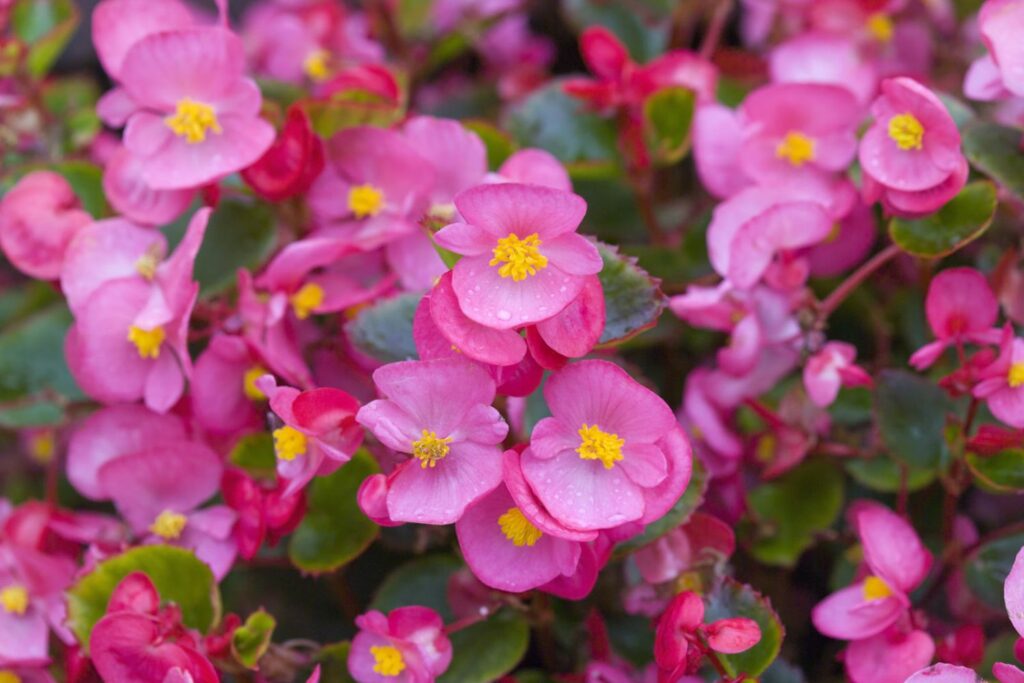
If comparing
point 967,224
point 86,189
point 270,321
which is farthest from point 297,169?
point 967,224

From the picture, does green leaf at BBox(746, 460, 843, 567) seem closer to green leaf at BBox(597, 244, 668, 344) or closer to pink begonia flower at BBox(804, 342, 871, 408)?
pink begonia flower at BBox(804, 342, 871, 408)

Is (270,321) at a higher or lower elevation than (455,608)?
higher

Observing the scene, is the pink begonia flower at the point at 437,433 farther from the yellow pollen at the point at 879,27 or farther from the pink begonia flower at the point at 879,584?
the yellow pollen at the point at 879,27

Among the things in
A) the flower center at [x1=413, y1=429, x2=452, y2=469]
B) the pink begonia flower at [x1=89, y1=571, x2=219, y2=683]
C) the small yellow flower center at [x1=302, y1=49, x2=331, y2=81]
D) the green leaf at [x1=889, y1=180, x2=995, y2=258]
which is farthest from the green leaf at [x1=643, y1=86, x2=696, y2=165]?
the pink begonia flower at [x1=89, y1=571, x2=219, y2=683]

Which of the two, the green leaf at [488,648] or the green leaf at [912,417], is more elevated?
the green leaf at [912,417]

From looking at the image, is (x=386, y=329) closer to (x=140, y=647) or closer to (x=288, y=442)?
(x=288, y=442)

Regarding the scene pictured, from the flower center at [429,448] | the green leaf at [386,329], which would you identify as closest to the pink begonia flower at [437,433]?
the flower center at [429,448]

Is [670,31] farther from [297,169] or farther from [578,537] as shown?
[578,537]
